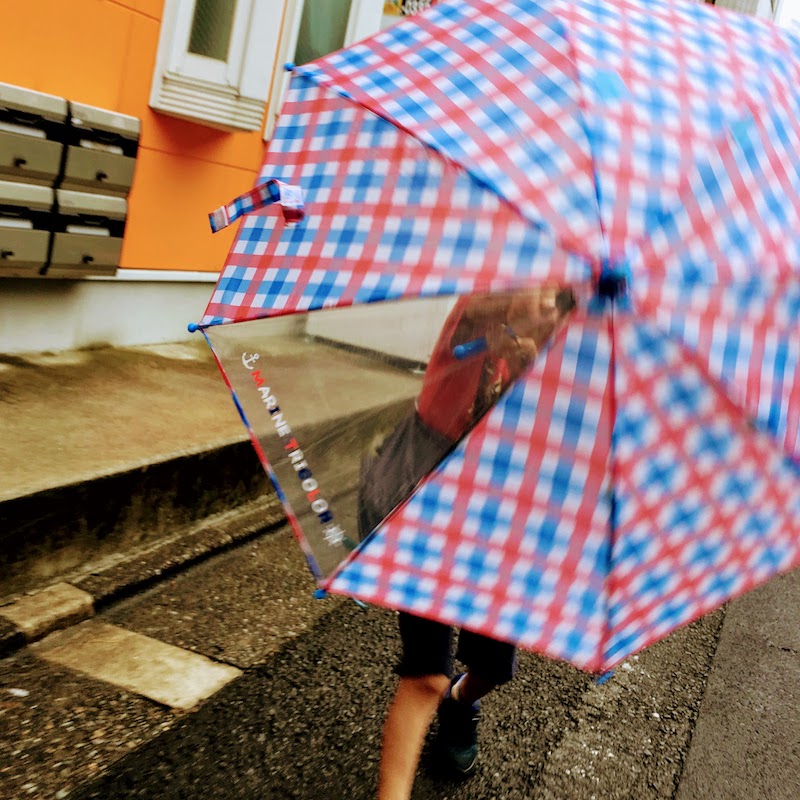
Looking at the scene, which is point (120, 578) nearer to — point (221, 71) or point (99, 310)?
point (99, 310)

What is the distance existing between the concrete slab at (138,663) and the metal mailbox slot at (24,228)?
2078mm

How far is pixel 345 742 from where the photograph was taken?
2.91 meters

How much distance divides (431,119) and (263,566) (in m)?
2.70

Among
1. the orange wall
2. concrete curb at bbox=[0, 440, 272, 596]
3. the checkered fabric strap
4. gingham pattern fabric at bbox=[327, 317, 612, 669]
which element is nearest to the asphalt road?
concrete curb at bbox=[0, 440, 272, 596]

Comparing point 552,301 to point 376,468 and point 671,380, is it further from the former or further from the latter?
point 376,468

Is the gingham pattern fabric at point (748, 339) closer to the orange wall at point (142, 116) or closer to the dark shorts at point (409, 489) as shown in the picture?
the dark shorts at point (409, 489)

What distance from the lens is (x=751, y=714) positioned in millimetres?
3586

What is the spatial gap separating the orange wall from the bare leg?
3.65 metres

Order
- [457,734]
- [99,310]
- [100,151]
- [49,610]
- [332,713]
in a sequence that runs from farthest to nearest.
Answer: [99,310] < [100,151] < [49,610] < [332,713] < [457,734]

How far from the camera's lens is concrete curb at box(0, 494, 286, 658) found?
3.12 meters

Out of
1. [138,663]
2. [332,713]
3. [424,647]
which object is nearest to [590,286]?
[424,647]

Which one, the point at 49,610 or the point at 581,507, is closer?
the point at 581,507

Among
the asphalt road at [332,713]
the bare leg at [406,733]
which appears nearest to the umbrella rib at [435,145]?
the bare leg at [406,733]

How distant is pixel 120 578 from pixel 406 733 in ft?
5.35
